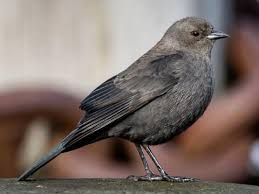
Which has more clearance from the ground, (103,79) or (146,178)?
(103,79)

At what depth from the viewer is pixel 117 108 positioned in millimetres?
9461

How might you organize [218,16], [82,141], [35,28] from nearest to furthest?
1. [82,141]
2. [35,28]
3. [218,16]

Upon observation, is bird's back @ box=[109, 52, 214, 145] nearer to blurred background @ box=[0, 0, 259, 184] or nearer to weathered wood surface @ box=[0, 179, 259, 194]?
weathered wood surface @ box=[0, 179, 259, 194]

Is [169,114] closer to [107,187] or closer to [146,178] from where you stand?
[146,178]

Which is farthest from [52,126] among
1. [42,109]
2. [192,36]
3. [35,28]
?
[192,36]

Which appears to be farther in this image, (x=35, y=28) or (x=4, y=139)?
(x=35, y=28)

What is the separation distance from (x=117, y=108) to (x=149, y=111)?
0.23m

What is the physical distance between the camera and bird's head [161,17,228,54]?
10.1 meters

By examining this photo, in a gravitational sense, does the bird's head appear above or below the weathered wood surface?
above

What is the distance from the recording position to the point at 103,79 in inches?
545

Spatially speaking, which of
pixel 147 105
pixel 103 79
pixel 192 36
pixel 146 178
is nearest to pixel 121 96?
pixel 147 105

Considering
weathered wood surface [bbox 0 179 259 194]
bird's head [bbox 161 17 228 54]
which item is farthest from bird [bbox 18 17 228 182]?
weathered wood surface [bbox 0 179 259 194]

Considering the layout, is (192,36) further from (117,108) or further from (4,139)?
(4,139)

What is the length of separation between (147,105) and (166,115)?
6.4 inches
